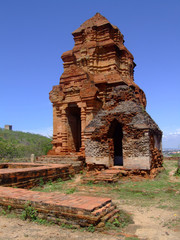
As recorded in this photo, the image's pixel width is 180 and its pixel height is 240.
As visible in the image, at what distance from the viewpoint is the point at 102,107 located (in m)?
10.6

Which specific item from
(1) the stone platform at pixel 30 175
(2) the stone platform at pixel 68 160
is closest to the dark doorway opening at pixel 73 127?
(2) the stone platform at pixel 68 160

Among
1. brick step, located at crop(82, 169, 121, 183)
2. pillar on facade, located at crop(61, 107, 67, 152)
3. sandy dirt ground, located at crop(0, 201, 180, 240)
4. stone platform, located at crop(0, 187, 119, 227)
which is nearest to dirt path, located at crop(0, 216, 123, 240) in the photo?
sandy dirt ground, located at crop(0, 201, 180, 240)

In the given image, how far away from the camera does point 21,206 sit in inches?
176

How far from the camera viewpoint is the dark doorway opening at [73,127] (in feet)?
44.7

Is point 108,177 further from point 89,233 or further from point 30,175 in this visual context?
point 89,233

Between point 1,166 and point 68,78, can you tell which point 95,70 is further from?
point 1,166

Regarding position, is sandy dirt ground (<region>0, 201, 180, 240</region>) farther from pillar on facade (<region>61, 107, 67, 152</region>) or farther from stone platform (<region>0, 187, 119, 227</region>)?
pillar on facade (<region>61, 107, 67, 152</region>)

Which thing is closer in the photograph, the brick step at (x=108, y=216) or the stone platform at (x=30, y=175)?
the brick step at (x=108, y=216)

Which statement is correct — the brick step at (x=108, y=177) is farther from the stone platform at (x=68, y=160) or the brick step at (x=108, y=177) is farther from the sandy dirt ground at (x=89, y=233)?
the sandy dirt ground at (x=89, y=233)

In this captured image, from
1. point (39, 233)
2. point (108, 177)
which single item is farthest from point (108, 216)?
point (108, 177)

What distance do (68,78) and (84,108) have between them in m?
2.20

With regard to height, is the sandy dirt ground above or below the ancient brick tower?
below

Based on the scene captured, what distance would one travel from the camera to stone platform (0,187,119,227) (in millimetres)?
3801

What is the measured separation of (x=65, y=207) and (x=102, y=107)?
701 centimetres
